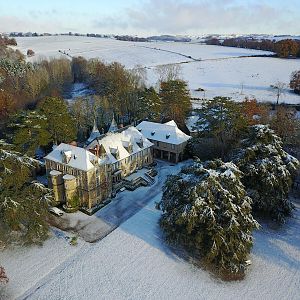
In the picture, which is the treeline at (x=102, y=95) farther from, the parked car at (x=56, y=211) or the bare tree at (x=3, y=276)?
the bare tree at (x=3, y=276)

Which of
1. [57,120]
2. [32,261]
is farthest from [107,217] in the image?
[57,120]

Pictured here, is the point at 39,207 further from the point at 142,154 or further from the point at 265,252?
the point at 265,252

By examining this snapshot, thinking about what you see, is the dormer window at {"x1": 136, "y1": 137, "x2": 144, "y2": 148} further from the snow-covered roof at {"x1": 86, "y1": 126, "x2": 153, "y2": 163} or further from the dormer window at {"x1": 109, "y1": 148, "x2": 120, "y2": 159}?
the dormer window at {"x1": 109, "y1": 148, "x2": 120, "y2": 159}

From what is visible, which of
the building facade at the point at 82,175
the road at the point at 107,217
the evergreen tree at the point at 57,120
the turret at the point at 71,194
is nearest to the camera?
the road at the point at 107,217

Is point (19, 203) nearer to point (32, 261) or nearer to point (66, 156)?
point (32, 261)

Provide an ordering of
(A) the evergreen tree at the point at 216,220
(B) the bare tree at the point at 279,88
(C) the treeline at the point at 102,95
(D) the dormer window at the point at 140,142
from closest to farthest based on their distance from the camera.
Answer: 1. (A) the evergreen tree at the point at 216,220
2. (D) the dormer window at the point at 140,142
3. (C) the treeline at the point at 102,95
4. (B) the bare tree at the point at 279,88

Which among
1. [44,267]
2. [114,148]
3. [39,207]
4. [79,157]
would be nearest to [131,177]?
[114,148]

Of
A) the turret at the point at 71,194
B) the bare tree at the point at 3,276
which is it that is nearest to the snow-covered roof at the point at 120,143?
the turret at the point at 71,194
